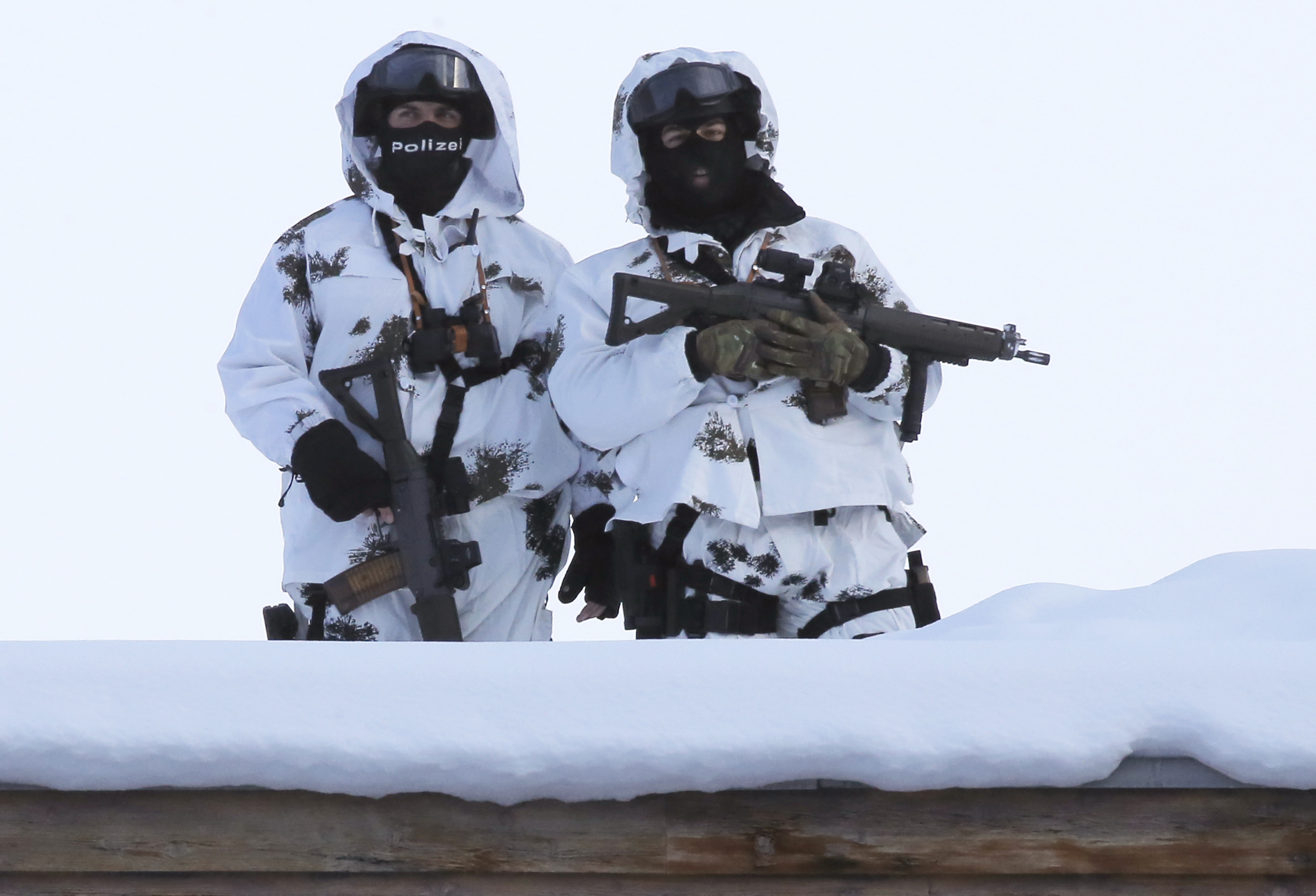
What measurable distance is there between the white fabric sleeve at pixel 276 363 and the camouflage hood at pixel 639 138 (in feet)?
2.87

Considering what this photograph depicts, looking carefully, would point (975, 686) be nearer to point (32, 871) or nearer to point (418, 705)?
point (418, 705)

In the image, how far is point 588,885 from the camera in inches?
83.3

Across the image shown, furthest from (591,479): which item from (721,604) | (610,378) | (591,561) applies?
(721,604)

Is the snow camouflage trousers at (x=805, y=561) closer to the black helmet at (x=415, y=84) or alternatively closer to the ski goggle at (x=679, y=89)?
the ski goggle at (x=679, y=89)

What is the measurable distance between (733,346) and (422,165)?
1089mm

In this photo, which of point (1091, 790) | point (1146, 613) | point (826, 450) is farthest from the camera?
point (826, 450)

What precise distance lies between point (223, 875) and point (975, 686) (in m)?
1.08

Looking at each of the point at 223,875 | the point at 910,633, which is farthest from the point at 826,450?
the point at 223,875

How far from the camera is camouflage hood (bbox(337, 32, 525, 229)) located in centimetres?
398

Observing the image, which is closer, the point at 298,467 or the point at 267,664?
the point at 267,664

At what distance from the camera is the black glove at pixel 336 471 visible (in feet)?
12.1

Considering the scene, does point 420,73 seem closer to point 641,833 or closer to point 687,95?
point 687,95

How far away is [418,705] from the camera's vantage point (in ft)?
6.83

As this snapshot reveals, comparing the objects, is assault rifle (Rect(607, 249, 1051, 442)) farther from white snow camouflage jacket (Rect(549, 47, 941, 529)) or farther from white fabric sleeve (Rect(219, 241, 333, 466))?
white fabric sleeve (Rect(219, 241, 333, 466))
